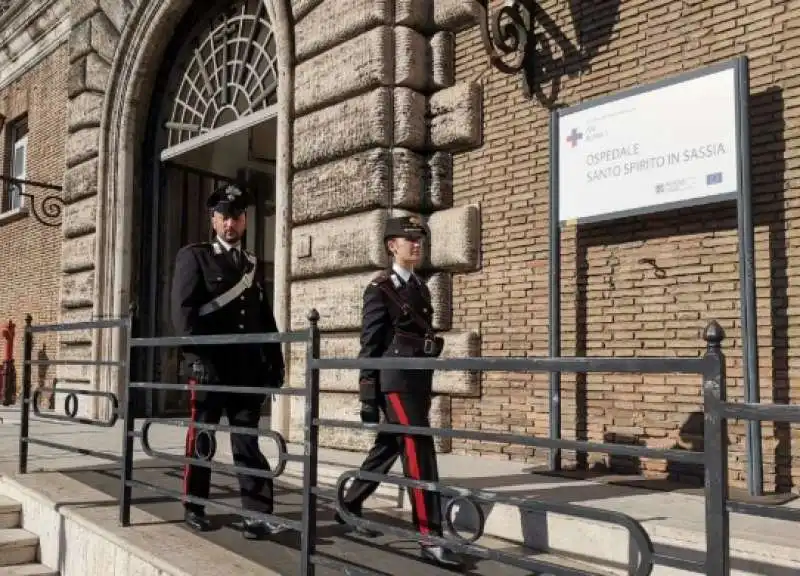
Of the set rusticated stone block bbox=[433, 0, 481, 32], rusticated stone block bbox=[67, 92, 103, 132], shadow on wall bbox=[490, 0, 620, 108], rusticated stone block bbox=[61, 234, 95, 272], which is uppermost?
rusticated stone block bbox=[67, 92, 103, 132]

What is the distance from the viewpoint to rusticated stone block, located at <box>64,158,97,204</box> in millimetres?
11070

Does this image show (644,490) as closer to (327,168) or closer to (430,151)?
(430,151)

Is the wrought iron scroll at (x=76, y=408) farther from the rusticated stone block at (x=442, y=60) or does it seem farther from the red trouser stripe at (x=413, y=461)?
the rusticated stone block at (x=442, y=60)

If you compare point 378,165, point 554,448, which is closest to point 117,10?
point 378,165

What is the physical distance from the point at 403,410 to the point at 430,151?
3.88 metres

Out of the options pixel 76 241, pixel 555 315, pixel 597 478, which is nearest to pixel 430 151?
pixel 555 315

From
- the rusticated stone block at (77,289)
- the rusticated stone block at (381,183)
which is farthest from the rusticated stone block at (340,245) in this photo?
the rusticated stone block at (77,289)

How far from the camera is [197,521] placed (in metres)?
4.33

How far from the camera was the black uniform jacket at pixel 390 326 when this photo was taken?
4.07m

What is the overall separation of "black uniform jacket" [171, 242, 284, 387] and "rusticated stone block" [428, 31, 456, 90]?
345 cm

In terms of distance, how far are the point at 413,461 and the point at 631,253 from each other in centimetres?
295

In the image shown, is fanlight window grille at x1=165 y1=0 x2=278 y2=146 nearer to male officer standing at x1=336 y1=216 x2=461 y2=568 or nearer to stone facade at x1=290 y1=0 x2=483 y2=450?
stone facade at x1=290 y1=0 x2=483 y2=450

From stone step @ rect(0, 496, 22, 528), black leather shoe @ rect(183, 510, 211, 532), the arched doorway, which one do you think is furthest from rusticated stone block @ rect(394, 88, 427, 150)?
stone step @ rect(0, 496, 22, 528)

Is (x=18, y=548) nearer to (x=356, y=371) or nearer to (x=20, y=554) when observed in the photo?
(x=20, y=554)
